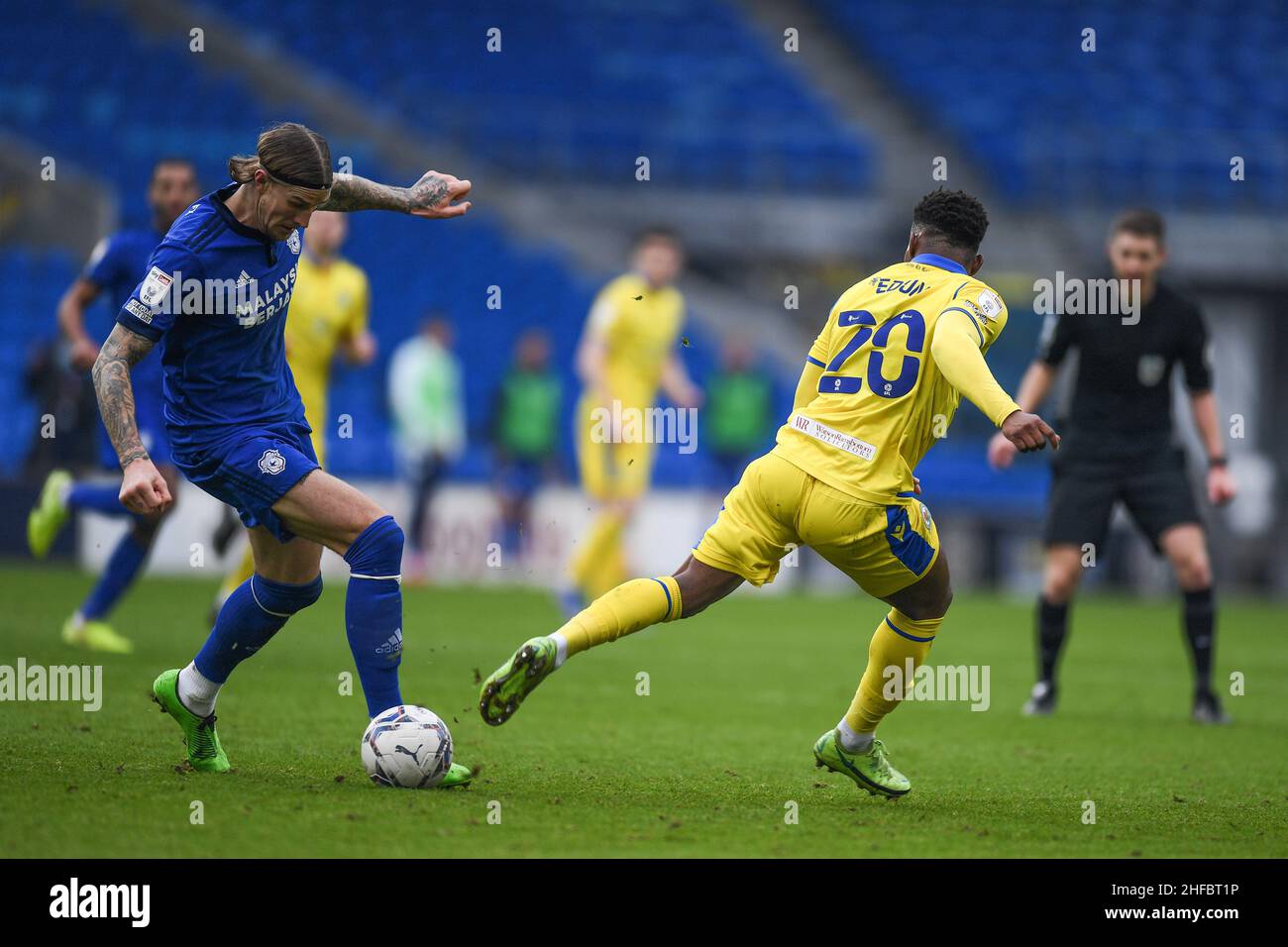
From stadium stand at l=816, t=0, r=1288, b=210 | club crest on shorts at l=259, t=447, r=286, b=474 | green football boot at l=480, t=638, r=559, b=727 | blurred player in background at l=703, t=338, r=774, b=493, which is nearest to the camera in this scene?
green football boot at l=480, t=638, r=559, b=727

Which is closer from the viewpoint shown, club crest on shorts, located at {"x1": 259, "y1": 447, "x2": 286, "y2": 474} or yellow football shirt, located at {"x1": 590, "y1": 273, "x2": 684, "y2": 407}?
club crest on shorts, located at {"x1": 259, "y1": 447, "x2": 286, "y2": 474}

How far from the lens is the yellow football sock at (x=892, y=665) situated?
571cm

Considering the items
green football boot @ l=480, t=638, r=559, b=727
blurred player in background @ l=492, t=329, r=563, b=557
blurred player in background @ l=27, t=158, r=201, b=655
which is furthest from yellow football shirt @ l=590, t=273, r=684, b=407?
green football boot @ l=480, t=638, r=559, b=727

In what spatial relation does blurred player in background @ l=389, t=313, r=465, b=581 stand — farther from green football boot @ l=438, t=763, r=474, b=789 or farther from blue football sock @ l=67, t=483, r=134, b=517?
green football boot @ l=438, t=763, r=474, b=789

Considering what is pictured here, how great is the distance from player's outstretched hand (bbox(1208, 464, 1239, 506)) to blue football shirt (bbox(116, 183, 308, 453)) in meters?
4.75

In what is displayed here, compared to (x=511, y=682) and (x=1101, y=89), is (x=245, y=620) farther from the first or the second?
(x=1101, y=89)

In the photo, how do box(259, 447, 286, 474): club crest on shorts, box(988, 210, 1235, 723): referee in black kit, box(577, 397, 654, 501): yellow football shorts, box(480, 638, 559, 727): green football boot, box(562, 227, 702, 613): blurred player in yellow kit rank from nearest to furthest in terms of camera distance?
box(480, 638, 559, 727): green football boot → box(259, 447, 286, 474): club crest on shorts → box(988, 210, 1235, 723): referee in black kit → box(562, 227, 702, 613): blurred player in yellow kit → box(577, 397, 654, 501): yellow football shorts

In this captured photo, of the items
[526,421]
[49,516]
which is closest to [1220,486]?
[49,516]

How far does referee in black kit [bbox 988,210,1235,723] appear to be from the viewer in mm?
8344

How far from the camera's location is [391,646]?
17.8ft

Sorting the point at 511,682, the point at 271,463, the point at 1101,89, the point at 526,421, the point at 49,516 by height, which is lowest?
the point at 511,682

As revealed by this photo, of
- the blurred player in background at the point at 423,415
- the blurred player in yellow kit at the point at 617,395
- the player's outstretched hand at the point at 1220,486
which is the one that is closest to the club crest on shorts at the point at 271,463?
the player's outstretched hand at the point at 1220,486

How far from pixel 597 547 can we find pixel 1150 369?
4859 millimetres
